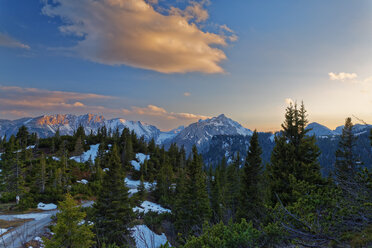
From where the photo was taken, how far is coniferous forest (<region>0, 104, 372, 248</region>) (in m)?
5.34

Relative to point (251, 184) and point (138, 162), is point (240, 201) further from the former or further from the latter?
point (138, 162)

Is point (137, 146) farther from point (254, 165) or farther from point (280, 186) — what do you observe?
point (280, 186)

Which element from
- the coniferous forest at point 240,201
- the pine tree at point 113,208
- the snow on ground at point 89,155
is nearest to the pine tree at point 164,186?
the coniferous forest at point 240,201

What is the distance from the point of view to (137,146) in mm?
80875

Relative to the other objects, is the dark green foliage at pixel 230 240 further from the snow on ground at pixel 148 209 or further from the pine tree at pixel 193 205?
the snow on ground at pixel 148 209

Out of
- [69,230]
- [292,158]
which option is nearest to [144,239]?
[69,230]

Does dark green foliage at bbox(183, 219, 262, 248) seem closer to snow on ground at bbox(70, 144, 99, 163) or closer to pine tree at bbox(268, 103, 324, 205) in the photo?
pine tree at bbox(268, 103, 324, 205)

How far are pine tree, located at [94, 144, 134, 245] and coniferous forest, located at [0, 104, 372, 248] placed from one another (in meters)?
0.09

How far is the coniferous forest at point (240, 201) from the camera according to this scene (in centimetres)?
534

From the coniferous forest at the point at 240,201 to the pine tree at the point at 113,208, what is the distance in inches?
3.6

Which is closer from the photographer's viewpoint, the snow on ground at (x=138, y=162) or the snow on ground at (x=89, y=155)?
the snow on ground at (x=89, y=155)

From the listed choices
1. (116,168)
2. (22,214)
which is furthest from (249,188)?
(22,214)

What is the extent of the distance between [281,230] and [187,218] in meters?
18.8

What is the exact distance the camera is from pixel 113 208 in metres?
19.5
